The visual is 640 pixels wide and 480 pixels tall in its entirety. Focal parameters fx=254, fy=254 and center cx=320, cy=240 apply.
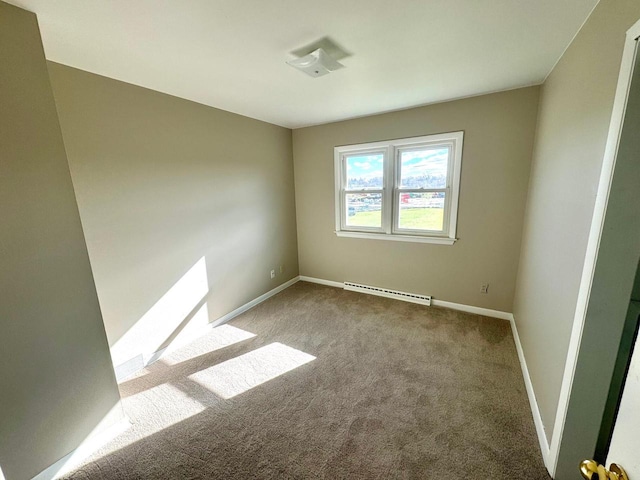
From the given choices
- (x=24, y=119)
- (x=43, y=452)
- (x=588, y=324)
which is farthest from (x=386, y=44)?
(x=43, y=452)

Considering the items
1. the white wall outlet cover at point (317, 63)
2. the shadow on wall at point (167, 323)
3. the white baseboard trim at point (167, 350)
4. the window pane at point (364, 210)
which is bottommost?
the white baseboard trim at point (167, 350)

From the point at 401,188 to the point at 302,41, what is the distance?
2.15 metres

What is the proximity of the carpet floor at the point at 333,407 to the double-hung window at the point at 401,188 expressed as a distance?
1.18 m

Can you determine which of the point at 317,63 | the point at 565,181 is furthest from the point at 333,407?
the point at 317,63

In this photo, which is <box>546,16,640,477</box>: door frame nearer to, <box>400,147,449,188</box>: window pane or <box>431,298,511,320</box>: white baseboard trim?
<box>431,298,511,320</box>: white baseboard trim

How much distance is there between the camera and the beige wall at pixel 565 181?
114 centimetres

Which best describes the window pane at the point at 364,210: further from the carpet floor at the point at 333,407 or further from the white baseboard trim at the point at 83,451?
the white baseboard trim at the point at 83,451

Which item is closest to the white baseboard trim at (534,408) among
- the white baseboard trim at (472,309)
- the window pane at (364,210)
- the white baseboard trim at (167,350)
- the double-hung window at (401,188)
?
the white baseboard trim at (472,309)

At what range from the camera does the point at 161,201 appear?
233 cm

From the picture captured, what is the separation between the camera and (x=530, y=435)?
5.13ft

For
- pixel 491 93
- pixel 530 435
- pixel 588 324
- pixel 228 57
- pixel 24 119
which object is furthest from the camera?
pixel 491 93

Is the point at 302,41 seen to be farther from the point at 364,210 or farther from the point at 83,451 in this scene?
the point at 83,451

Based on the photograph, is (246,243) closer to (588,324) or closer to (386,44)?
(386,44)

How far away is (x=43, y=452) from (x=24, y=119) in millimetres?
1740
